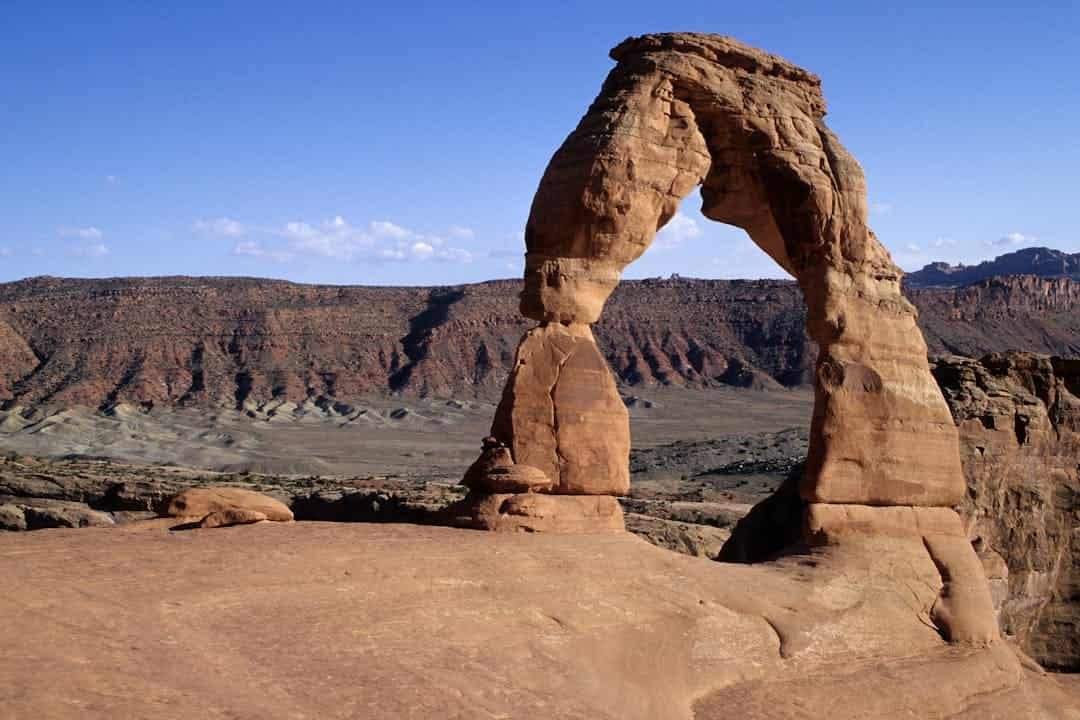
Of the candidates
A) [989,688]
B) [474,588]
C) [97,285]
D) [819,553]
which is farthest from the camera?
[97,285]

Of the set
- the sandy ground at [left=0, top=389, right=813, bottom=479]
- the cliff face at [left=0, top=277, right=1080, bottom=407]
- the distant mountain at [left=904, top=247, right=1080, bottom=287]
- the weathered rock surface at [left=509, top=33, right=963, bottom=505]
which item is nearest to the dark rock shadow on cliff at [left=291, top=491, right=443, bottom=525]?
the weathered rock surface at [left=509, top=33, right=963, bottom=505]

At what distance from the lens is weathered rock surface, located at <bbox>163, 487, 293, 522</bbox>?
11.5 meters

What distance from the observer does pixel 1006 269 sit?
17075 cm

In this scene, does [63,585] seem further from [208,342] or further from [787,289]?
[787,289]

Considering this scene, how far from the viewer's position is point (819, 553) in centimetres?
1306

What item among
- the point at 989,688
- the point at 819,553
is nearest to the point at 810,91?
the point at 819,553

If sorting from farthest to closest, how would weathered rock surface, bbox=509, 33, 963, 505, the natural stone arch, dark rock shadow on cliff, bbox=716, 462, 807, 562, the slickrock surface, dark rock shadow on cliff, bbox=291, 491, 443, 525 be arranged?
dark rock shadow on cliff, bbox=291, 491, 443, 525 → dark rock shadow on cliff, bbox=716, 462, 807, 562 → weathered rock surface, bbox=509, 33, 963, 505 → the natural stone arch → the slickrock surface

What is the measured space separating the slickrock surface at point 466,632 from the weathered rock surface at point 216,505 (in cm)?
73

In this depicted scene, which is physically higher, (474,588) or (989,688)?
(474,588)

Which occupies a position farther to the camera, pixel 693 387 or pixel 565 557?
pixel 693 387

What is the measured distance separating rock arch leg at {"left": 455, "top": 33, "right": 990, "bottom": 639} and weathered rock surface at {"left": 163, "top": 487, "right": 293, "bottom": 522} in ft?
6.26

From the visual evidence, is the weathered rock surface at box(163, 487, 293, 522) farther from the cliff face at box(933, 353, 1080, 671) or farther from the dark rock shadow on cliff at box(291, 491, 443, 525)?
the cliff face at box(933, 353, 1080, 671)

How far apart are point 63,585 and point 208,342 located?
76629 mm

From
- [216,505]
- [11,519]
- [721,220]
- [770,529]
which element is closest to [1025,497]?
[770,529]
